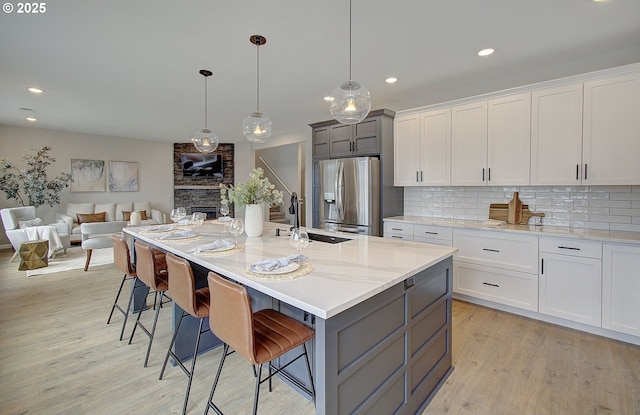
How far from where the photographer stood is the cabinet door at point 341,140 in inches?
177

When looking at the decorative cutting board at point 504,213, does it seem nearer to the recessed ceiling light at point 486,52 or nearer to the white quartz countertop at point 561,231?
the white quartz countertop at point 561,231

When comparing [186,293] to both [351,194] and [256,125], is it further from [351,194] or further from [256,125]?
[351,194]

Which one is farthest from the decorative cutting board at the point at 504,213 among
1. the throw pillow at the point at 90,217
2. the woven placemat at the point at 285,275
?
the throw pillow at the point at 90,217

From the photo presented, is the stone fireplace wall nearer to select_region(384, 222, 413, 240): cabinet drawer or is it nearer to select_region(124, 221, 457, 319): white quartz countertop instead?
select_region(384, 222, 413, 240): cabinet drawer

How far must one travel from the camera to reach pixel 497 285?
3.20 meters

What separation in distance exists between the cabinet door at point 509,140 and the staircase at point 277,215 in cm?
627

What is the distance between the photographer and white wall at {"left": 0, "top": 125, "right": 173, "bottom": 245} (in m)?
6.54

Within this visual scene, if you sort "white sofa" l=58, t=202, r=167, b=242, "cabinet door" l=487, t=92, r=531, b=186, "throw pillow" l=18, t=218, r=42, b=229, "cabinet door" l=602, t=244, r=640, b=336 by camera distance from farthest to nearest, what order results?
"white sofa" l=58, t=202, r=167, b=242
"throw pillow" l=18, t=218, r=42, b=229
"cabinet door" l=487, t=92, r=531, b=186
"cabinet door" l=602, t=244, r=640, b=336

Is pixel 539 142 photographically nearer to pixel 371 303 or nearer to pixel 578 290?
pixel 578 290

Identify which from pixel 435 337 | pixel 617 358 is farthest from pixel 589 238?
pixel 435 337

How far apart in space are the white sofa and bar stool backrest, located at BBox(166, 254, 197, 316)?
6.06 meters

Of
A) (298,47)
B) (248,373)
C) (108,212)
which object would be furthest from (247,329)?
(108,212)

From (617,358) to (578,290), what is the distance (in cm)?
57

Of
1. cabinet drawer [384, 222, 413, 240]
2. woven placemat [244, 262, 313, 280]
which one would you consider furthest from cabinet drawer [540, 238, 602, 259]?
woven placemat [244, 262, 313, 280]
